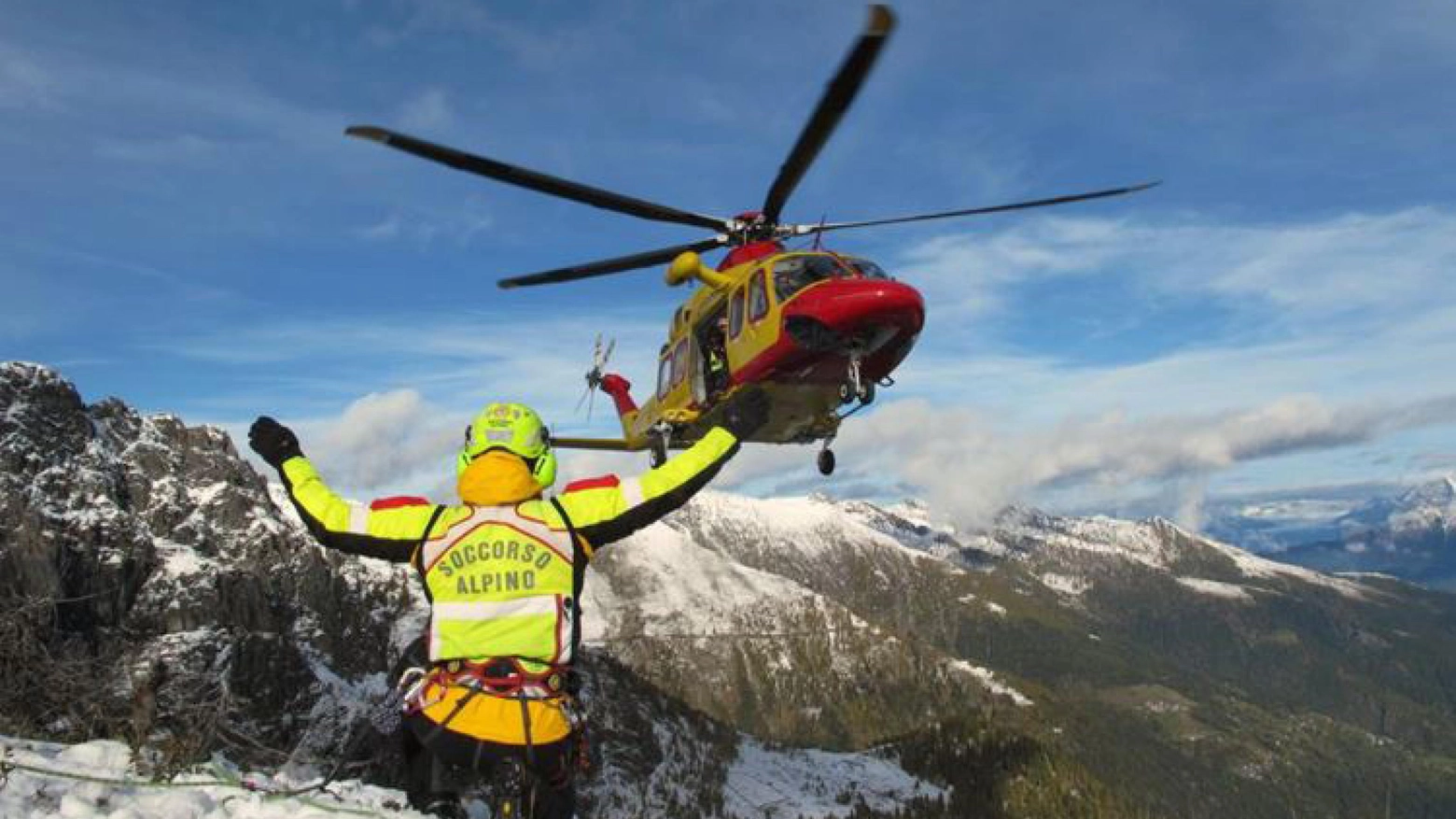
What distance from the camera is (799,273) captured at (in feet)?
56.5

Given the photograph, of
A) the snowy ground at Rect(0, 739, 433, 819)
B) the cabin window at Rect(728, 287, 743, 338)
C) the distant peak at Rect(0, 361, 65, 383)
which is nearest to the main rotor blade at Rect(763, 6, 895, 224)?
the cabin window at Rect(728, 287, 743, 338)

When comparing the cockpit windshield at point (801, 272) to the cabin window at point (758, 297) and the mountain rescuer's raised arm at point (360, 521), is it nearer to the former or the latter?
the cabin window at point (758, 297)

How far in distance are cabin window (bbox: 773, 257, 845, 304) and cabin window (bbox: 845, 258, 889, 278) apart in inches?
11.7

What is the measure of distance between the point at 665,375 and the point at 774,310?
5.88 meters

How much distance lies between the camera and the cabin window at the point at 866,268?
1684 centimetres

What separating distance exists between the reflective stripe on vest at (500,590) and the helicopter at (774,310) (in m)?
7.63

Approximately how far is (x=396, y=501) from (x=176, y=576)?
7085 inches

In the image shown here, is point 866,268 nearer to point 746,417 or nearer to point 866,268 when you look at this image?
point 866,268

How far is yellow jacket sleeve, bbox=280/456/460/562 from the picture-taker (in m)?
5.86

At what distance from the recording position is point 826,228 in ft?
58.5

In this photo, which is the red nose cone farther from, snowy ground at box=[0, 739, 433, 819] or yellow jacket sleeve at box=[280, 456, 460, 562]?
yellow jacket sleeve at box=[280, 456, 460, 562]

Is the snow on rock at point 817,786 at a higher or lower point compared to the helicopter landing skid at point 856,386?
lower

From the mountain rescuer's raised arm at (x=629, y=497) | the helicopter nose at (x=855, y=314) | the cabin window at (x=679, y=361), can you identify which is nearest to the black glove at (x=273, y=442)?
the mountain rescuer's raised arm at (x=629, y=497)

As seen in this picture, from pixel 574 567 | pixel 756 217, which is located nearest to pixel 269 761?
pixel 574 567
